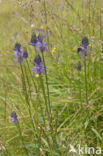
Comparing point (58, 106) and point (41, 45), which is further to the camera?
point (58, 106)

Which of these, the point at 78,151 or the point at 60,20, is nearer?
the point at 78,151

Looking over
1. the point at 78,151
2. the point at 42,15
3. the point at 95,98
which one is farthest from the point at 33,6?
the point at 78,151

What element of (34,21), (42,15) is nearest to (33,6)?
(42,15)

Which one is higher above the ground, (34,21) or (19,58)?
(34,21)

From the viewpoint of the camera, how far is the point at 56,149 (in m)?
1.34

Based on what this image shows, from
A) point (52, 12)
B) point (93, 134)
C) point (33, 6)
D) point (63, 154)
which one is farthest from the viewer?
point (52, 12)

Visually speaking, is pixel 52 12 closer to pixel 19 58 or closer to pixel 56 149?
pixel 19 58

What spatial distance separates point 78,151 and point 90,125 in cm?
34

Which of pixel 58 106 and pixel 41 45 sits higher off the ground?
pixel 41 45

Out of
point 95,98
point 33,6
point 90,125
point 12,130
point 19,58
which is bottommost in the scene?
point 12,130

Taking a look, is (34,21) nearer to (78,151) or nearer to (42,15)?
(42,15)

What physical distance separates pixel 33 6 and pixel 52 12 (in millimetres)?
341

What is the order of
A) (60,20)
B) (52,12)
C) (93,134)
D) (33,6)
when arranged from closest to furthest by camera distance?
(33,6)
(93,134)
(52,12)
(60,20)

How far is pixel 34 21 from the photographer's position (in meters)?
1.75
